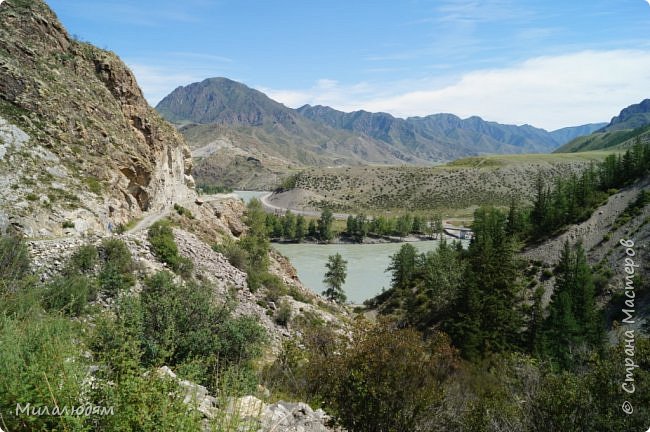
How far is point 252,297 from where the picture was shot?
25.7 m

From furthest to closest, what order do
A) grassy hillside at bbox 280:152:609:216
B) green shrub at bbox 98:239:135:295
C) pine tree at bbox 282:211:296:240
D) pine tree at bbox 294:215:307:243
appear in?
grassy hillside at bbox 280:152:609:216 < pine tree at bbox 294:215:307:243 < pine tree at bbox 282:211:296:240 < green shrub at bbox 98:239:135:295

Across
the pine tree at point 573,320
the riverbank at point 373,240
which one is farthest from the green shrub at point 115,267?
the riverbank at point 373,240

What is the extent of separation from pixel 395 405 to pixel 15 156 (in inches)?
897

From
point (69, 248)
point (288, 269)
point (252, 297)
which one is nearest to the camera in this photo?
point (69, 248)

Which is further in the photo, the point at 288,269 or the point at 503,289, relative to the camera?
the point at 288,269

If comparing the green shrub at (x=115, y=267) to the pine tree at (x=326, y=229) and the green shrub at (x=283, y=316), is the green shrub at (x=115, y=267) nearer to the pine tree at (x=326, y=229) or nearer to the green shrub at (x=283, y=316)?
the green shrub at (x=283, y=316)

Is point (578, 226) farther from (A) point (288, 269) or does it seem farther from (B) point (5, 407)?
(B) point (5, 407)

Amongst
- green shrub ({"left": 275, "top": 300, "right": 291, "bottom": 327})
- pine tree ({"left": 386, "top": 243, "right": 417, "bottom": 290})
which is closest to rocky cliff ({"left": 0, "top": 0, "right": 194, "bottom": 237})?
green shrub ({"left": 275, "top": 300, "right": 291, "bottom": 327})

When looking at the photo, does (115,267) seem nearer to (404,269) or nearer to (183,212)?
(183,212)

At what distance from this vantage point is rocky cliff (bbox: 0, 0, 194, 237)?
820 inches

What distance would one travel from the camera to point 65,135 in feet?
82.0

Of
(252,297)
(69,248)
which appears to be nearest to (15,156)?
(69,248)

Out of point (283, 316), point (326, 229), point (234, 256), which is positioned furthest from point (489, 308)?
point (326, 229)

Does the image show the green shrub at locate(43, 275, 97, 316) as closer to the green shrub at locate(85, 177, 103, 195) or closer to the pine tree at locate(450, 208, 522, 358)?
the green shrub at locate(85, 177, 103, 195)
